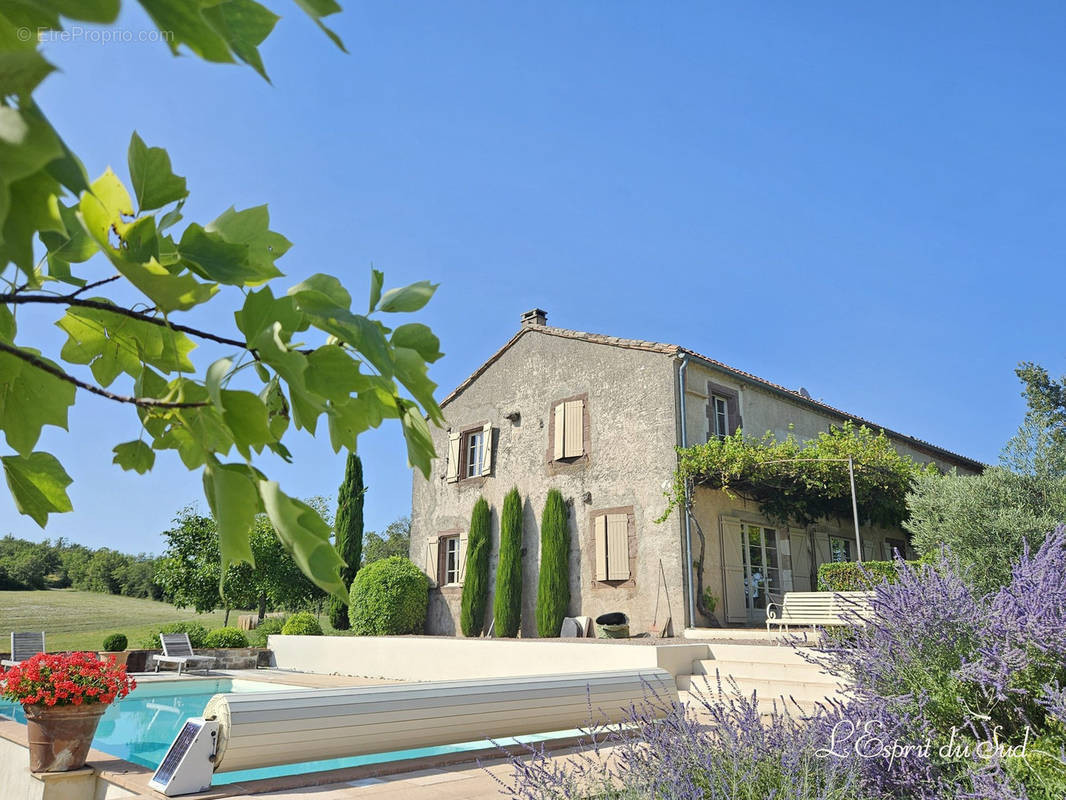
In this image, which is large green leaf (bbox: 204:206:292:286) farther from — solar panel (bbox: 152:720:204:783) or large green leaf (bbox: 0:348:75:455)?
solar panel (bbox: 152:720:204:783)

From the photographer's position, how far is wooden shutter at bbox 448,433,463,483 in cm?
1822

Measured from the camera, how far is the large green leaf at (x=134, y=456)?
915 millimetres

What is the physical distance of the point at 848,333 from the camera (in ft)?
40.0

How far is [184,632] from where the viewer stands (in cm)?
1602

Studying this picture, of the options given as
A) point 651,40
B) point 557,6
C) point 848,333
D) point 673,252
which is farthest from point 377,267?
point 848,333

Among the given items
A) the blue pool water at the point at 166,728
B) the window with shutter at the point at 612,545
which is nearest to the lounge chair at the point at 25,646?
the blue pool water at the point at 166,728

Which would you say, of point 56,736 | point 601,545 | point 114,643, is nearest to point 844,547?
point 601,545

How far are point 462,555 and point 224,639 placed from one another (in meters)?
5.54

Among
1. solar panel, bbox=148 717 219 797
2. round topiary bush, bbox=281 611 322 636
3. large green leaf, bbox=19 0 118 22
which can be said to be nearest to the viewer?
large green leaf, bbox=19 0 118 22

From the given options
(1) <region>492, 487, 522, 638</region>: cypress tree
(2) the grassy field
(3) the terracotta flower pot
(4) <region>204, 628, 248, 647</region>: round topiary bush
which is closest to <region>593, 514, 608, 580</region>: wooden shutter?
(1) <region>492, 487, 522, 638</region>: cypress tree

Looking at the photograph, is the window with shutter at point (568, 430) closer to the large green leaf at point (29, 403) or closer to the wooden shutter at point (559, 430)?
the wooden shutter at point (559, 430)

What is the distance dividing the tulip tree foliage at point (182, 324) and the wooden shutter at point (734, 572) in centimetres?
1396

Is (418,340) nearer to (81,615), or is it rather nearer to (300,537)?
(300,537)

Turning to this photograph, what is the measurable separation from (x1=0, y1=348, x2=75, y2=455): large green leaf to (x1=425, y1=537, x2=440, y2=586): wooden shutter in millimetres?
17408
